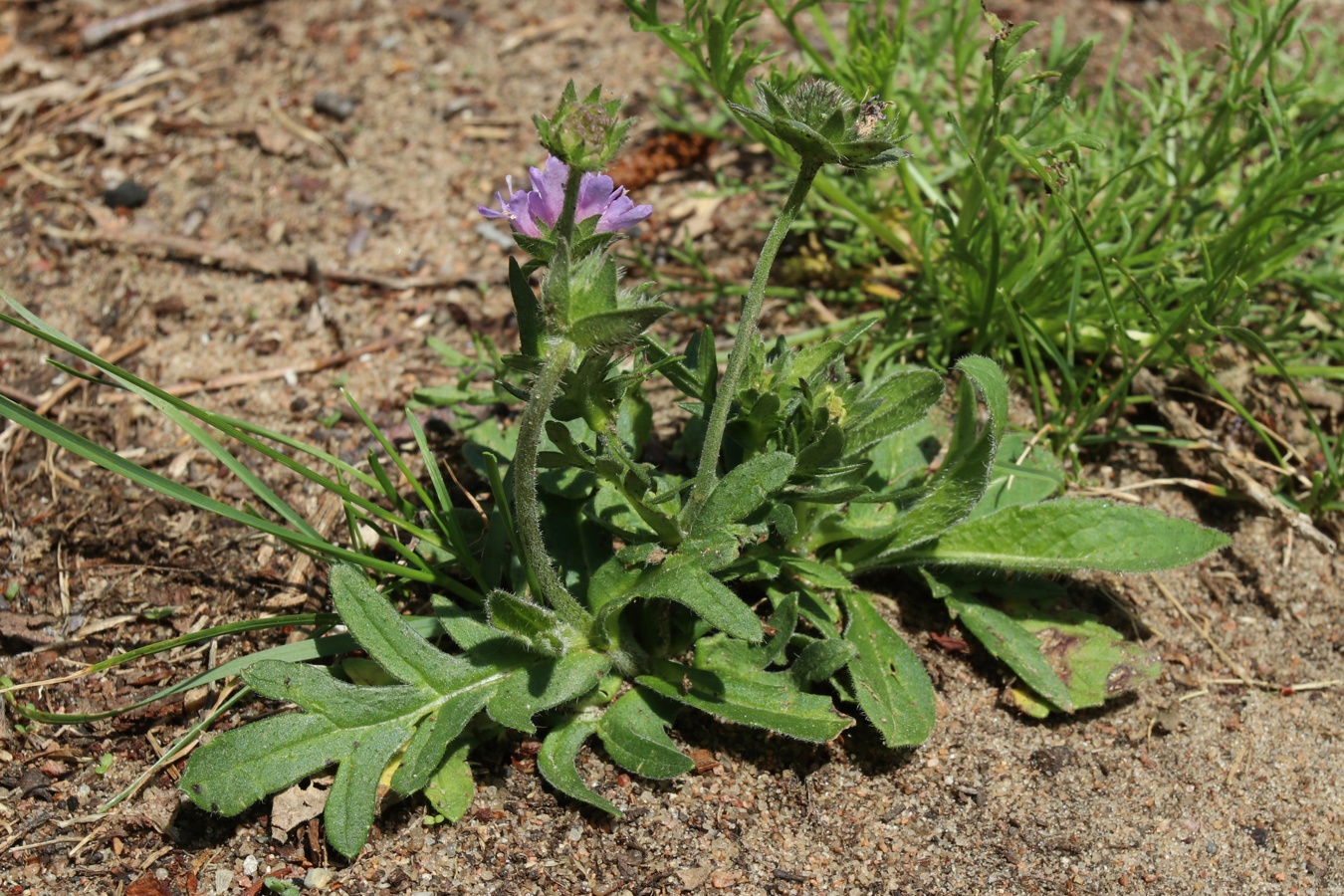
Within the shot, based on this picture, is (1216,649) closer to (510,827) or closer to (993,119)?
(993,119)

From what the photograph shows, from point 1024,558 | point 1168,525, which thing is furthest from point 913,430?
Result: point 1168,525

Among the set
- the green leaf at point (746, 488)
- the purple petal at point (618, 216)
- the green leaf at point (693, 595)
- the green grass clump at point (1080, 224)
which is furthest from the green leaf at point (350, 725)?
the green grass clump at point (1080, 224)

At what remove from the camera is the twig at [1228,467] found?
3193 millimetres

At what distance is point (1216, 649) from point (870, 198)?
178 cm

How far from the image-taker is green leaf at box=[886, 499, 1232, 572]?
284cm

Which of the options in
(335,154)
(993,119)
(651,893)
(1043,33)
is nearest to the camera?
(651,893)

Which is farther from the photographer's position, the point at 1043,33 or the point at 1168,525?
the point at 1043,33

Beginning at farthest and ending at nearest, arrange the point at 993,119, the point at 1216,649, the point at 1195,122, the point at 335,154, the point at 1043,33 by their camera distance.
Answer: the point at 1043,33, the point at 335,154, the point at 1195,122, the point at 1216,649, the point at 993,119

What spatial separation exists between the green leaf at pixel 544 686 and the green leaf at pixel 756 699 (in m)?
0.18

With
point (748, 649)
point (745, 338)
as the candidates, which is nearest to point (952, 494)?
point (748, 649)

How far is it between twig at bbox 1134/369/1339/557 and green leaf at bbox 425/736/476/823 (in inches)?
91.1

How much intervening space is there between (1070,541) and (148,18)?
4404 millimetres

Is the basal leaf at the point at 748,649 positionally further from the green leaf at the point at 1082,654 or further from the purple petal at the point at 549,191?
the purple petal at the point at 549,191

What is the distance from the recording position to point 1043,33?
188 inches
